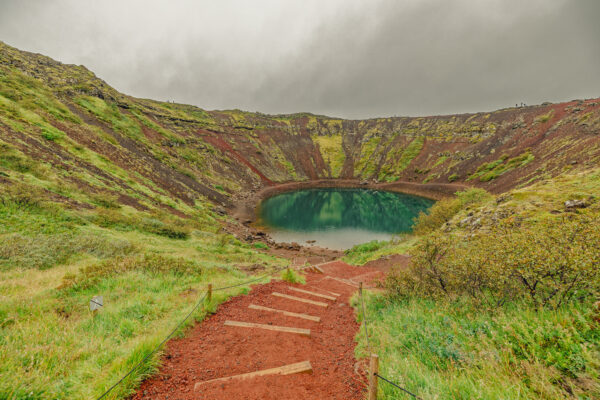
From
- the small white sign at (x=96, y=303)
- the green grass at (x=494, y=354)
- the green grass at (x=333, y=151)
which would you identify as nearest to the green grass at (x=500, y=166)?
the green grass at (x=333, y=151)

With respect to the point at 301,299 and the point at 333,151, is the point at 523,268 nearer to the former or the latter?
the point at 301,299

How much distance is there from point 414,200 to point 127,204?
65.7m

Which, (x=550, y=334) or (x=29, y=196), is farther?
(x=29, y=196)

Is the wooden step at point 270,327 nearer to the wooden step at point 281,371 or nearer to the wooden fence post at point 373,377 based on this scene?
the wooden step at point 281,371

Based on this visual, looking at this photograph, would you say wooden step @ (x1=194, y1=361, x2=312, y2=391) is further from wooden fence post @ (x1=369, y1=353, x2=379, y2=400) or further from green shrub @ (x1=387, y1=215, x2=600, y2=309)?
green shrub @ (x1=387, y1=215, x2=600, y2=309)

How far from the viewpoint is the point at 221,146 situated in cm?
8138

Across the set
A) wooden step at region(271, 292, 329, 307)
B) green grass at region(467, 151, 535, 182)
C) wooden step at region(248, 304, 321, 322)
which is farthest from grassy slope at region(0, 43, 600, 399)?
wooden step at region(248, 304, 321, 322)

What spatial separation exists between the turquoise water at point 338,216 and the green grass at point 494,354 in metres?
28.0

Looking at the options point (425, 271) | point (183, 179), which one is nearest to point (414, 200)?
point (183, 179)

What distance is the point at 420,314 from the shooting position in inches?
245

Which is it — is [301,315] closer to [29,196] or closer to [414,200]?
[29,196]

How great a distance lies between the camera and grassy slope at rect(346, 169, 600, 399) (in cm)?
304

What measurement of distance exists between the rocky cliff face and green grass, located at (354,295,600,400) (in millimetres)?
22425

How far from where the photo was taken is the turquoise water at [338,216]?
→ 3775 cm
